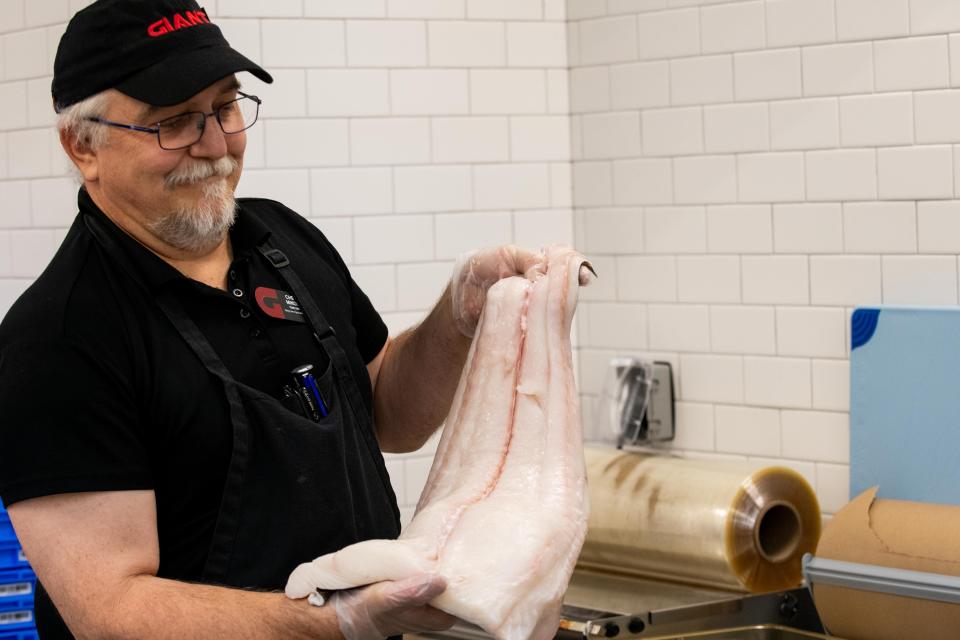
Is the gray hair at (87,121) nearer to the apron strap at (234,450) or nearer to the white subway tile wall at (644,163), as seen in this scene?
the apron strap at (234,450)

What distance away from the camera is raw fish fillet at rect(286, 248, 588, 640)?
158cm

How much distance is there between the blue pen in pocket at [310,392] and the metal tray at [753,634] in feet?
3.61

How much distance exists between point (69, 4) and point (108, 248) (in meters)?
1.90

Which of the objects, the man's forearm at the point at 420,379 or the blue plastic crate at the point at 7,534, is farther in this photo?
the blue plastic crate at the point at 7,534

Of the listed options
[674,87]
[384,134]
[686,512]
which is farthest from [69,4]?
[686,512]

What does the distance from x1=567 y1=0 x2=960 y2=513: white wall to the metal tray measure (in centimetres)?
57

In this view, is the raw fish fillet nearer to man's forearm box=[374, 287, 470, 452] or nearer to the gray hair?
man's forearm box=[374, 287, 470, 452]

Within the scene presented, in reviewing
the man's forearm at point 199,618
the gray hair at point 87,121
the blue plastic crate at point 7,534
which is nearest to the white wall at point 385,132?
the blue plastic crate at point 7,534

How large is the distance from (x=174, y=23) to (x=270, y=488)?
2.32ft

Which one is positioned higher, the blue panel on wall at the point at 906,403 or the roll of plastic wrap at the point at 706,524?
the blue panel on wall at the point at 906,403

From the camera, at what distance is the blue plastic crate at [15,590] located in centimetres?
284

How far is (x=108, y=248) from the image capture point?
5.90 feet

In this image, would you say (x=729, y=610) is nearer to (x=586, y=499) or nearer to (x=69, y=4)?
(x=586, y=499)

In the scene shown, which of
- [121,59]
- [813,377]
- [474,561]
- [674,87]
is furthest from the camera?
[674,87]
